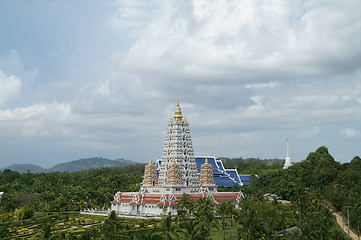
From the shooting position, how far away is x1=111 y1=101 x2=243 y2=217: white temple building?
90500mm

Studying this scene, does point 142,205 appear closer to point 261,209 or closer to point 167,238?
point 261,209

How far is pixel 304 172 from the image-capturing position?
107 m

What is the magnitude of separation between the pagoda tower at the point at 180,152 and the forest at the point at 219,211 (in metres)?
13.0

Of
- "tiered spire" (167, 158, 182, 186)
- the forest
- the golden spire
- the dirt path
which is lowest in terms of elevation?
the dirt path

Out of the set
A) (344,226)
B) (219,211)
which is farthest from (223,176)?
(219,211)

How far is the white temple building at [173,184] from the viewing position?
9050 centimetres

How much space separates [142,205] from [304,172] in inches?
1563

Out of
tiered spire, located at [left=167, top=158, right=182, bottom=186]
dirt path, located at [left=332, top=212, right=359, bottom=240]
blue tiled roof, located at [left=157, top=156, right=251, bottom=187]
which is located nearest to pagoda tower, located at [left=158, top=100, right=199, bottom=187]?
tiered spire, located at [left=167, top=158, right=182, bottom=186]

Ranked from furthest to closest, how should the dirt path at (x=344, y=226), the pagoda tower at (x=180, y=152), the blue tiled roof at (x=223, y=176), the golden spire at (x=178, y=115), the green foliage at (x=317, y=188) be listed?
the blue tiled roof at (x=223, y=176) → the golden spire at (x=178, y=115) → the pagoda tower at (x=180, y=152) → the dirt path at (x=344, y=226) → the green foliage at (x=317, y=188)

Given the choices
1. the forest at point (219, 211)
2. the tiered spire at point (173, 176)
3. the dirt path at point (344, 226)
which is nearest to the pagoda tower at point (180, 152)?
the tiered spire at point (173, 176)

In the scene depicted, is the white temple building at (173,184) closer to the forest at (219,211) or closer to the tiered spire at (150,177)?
the tiered spire at (150,177)

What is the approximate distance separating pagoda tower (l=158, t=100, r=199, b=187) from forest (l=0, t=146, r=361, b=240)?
13.0m

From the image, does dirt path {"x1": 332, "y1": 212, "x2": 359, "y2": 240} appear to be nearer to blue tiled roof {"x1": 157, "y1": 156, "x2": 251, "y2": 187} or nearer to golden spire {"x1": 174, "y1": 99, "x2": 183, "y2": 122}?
golden spire {"x1": 174, "y1": 99, "x2": 183, "y2": 122}

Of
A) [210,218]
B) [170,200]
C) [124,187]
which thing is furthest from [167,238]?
[124,187]
